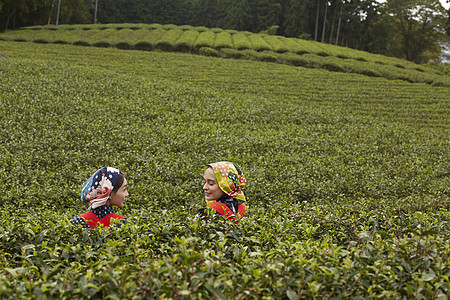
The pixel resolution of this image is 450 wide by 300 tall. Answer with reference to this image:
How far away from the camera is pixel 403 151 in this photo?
9.87m

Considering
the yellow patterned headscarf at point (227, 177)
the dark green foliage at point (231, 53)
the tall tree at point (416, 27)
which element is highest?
the tall tree at point (416, 27)

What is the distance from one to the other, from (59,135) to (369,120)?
37.4 ft

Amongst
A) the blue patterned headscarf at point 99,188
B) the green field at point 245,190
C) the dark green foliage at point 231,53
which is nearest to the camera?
the green field at point 245,190

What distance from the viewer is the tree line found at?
41.3 meters

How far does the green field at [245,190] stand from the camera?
1.75 metres

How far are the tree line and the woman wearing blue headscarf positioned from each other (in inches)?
1518

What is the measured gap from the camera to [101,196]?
2916 millimetres

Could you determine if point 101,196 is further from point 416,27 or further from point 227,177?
point 416,27

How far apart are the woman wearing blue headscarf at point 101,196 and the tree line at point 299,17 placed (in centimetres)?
3857

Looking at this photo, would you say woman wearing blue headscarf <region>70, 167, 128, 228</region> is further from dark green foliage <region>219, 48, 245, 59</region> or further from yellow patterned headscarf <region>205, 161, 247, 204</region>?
dark green foliage <region>219, 48, 245, 59</region>

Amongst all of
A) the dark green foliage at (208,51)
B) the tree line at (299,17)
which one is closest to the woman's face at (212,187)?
the dark green foliage at (208,51)

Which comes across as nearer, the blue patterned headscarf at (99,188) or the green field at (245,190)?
the green field at (245,190)

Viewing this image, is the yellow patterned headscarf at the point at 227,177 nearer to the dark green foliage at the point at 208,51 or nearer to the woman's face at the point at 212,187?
the woman's face at the point at 212,187

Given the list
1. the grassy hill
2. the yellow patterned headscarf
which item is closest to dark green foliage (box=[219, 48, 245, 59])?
the grassy hill
